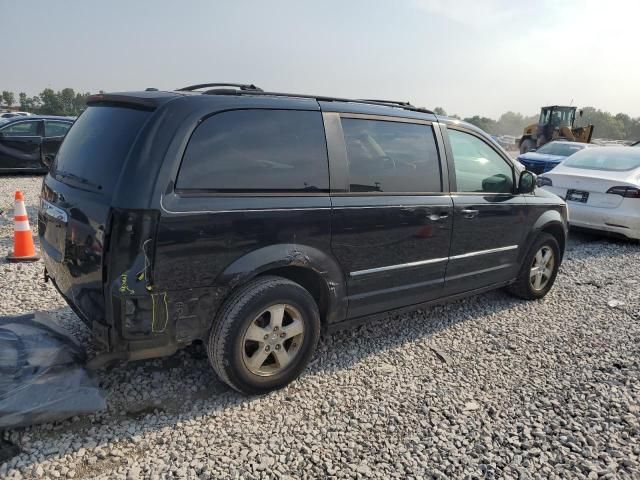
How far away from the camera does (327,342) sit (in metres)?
3.80

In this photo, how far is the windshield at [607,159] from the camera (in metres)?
7.79

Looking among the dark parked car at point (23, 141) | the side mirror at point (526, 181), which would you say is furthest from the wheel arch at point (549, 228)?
the dark parked car at point (23, 141)

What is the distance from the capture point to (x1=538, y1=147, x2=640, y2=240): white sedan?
712 cm

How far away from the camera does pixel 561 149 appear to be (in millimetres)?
13914

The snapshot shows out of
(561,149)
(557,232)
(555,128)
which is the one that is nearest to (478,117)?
(555,128)

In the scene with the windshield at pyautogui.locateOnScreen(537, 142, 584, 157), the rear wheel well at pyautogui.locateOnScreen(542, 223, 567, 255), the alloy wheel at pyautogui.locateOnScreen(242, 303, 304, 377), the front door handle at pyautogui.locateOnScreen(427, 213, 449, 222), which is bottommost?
the alloy wheel at pyautogui.locateOnScreen(242, 303, 304, 377)

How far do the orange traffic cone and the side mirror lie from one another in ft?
17.0

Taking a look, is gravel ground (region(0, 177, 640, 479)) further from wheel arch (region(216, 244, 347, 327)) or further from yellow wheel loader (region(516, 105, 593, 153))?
yellow wheel loader (region(516, 105, 593, 153))

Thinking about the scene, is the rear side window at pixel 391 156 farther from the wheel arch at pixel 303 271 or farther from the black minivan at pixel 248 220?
the wheel arch at pixel 303 271

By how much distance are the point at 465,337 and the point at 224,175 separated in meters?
2.56

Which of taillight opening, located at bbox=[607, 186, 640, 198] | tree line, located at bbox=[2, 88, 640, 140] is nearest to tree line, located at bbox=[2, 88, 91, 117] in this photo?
tree line, located at bbox=[2, 88, 640, 140]

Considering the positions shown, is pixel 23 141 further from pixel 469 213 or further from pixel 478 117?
pixel 478 117

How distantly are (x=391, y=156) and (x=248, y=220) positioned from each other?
131cm

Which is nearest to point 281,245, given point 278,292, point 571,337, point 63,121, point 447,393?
point 278,292
